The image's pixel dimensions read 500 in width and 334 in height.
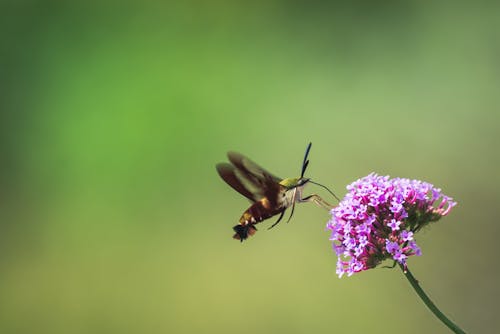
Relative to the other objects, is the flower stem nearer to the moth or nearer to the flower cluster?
the flower cluster

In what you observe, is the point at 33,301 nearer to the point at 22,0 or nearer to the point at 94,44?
the point at 94,44

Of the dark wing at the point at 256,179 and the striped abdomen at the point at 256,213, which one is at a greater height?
the dark wing at the point at 256,179

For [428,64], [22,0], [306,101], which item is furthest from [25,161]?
[428,64]

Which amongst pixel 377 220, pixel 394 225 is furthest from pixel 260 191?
pixel 394 225

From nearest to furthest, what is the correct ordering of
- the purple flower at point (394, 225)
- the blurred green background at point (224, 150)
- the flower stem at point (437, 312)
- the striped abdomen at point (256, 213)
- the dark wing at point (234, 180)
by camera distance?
the flower stem at point (437, 312) → the purple flower at point (394, 225) → the striped abdomen at point (256, 213) → the dark wing at point (234, 180) → the blurred green background at point (224, 150)

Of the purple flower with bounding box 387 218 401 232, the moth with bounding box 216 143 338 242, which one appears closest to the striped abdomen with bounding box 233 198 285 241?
the moth with bounding box 216 143 338 242

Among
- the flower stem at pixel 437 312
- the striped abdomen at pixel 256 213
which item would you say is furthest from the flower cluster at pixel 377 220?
the striped abdomen at pixel 256 213

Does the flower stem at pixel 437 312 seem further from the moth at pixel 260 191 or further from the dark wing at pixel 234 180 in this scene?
the dark wing at pixel 234 180
